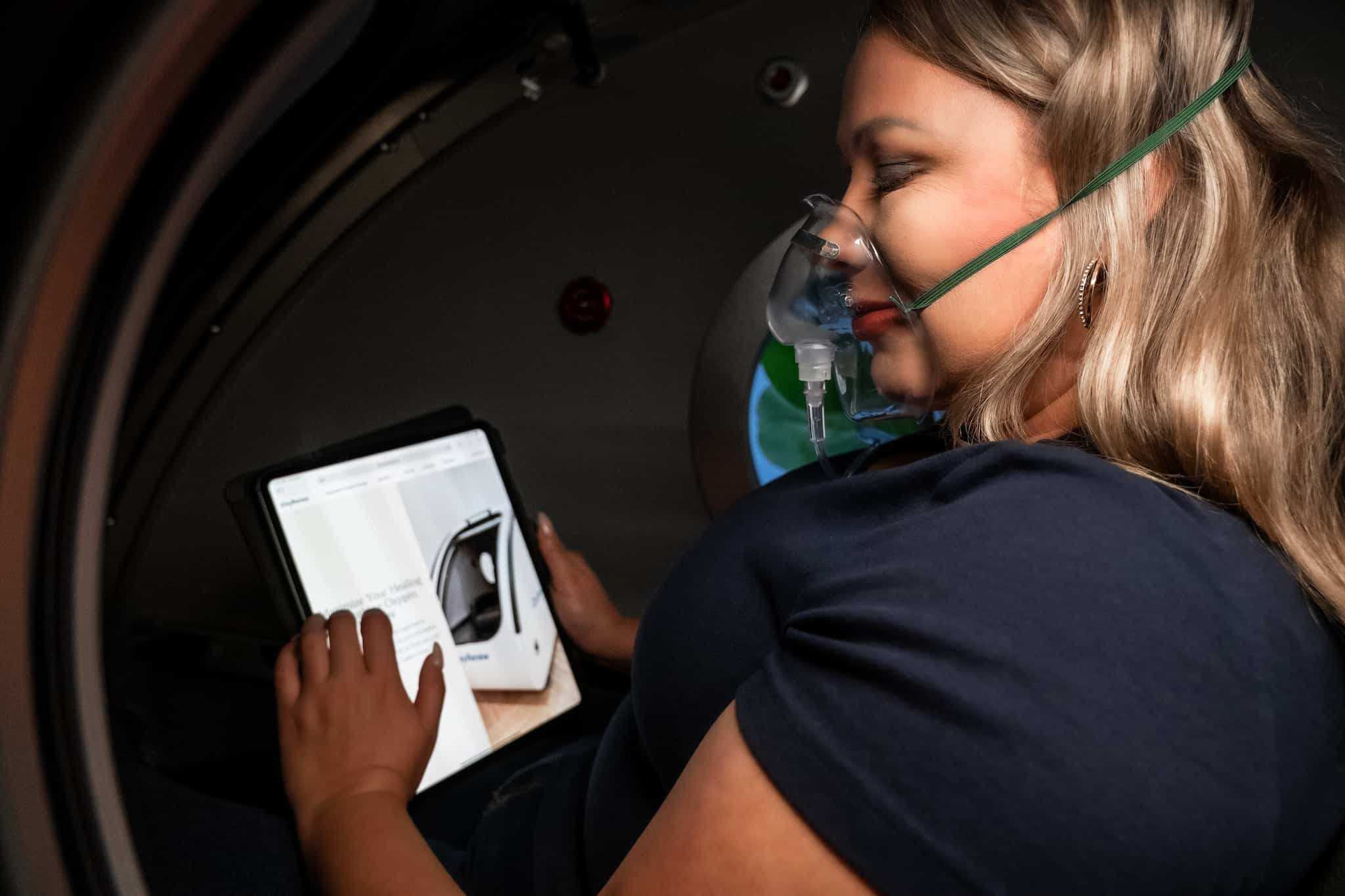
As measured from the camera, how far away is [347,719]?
2.70 ft

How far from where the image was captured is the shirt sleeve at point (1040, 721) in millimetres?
459

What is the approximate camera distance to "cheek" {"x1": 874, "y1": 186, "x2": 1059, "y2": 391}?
70cm

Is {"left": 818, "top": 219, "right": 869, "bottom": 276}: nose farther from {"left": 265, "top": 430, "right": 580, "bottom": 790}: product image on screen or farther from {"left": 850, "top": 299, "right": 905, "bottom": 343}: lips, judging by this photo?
{"left": 265, "top": 430, "right": 580, "bottom": 790}: product image on screen

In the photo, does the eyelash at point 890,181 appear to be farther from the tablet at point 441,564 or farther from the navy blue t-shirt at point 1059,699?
the tablet at point 441,564

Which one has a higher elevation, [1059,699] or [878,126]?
[878,126]

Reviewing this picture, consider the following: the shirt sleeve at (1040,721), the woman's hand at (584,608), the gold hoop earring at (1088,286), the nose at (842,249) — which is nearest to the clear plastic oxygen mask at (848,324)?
the nose at (842,249)

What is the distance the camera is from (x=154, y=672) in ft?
3.53

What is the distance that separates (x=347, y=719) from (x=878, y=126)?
676mm

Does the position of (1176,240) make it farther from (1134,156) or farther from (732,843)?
(732,843)

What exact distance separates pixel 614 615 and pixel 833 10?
868 mm

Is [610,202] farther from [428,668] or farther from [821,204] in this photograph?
[428,668]

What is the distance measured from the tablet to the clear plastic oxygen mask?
44cm

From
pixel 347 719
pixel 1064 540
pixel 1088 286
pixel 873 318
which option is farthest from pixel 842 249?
pixel 347 719

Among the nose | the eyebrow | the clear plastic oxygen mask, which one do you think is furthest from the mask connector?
the eyebrow
